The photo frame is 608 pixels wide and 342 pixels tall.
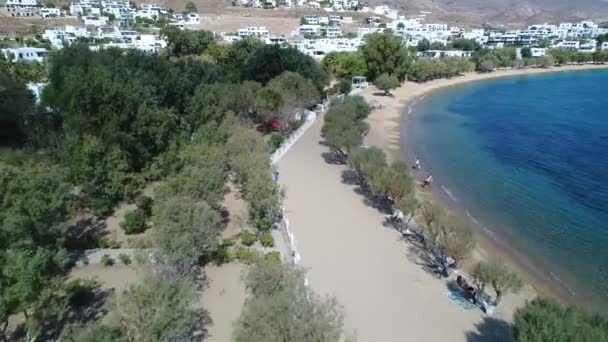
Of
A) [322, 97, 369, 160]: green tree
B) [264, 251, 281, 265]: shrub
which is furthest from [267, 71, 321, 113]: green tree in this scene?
[264, 251, 281, 265]: shrub

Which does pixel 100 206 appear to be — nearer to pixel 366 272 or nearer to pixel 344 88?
pixel 366 272

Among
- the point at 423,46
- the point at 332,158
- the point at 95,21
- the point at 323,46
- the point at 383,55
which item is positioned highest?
the point at 95,21

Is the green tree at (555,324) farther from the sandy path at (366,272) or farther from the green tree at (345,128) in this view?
the green tree at (345,128)

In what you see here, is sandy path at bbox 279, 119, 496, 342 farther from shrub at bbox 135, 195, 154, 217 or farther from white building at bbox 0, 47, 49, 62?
white building at bbox 0, 47, 49, 62

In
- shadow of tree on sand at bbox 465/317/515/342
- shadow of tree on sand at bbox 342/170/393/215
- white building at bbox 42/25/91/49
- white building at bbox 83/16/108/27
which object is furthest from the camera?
white building at bbox 83/16/108/27

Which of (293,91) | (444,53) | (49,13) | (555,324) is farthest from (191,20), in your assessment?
(555,324)

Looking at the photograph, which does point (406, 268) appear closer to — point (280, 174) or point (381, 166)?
point (381, 166)

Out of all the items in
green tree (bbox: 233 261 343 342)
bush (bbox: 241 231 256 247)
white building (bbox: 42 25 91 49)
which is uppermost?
white building (bbox: 42 25 91 49)

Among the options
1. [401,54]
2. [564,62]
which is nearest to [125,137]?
[401,54]
